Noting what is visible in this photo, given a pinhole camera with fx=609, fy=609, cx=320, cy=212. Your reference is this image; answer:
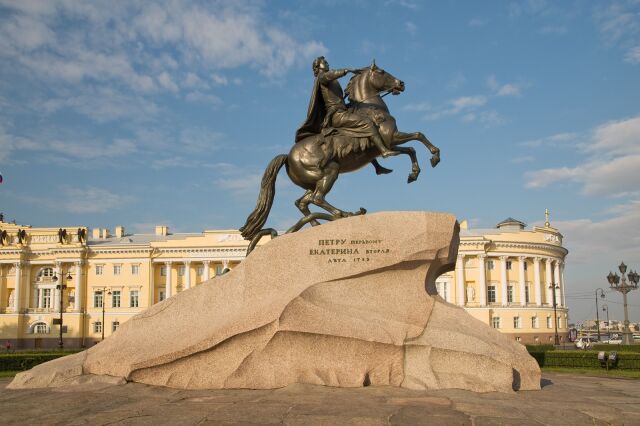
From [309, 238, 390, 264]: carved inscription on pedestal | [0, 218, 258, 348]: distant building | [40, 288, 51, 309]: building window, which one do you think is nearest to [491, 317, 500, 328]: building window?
[0, 218, 258, 348]: distant building

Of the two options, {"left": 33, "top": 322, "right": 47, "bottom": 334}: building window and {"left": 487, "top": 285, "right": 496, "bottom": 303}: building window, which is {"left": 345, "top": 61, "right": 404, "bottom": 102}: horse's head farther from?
{"left": 33, "top": 322, "right": 47, "bottom": 334}: building window

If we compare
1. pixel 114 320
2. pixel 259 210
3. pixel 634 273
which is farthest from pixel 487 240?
pixel 259 210

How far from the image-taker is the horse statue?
41.0 feet

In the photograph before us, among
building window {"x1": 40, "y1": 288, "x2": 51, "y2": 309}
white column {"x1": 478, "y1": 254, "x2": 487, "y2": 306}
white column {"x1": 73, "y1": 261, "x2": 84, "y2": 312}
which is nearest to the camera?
white column {"x1": 478, "y1": 254, "x2": 487, "y2": 306}

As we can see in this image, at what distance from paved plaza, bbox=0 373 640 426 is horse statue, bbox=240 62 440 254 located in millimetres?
4219

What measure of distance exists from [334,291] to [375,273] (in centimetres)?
82

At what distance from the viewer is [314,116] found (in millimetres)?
13242

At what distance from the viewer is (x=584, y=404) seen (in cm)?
871

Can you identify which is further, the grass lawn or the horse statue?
the grass lawn

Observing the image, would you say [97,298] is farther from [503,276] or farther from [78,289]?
[503,276]

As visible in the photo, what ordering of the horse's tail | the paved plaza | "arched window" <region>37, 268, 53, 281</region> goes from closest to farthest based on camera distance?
the paved plaza → the horse's tail → "arched window" <region>37, 268, 53, 281</region>

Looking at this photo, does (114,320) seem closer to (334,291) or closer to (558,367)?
(558,367)

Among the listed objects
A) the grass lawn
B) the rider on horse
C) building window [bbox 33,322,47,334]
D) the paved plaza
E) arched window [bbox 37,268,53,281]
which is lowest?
building window [bbox 33,322,47,334]

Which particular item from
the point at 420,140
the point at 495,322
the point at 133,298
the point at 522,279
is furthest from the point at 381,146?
the point at 133,298
